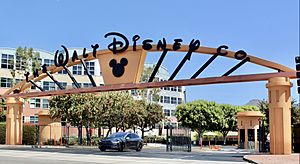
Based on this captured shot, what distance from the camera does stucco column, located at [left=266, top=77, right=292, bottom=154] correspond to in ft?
83.5

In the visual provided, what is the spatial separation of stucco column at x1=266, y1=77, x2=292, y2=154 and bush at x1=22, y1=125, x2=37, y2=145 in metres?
24.3

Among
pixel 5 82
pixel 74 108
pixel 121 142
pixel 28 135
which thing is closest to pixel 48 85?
pixel 5 82

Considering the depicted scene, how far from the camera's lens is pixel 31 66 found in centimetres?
6203

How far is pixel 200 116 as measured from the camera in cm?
6325

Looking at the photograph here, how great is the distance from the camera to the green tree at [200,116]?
63344mm

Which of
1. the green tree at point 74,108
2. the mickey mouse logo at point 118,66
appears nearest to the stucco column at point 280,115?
the mickey mouse logo at point 118,66

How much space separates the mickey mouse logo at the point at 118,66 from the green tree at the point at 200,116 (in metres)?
33.5

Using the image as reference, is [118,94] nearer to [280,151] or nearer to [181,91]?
[280,151]

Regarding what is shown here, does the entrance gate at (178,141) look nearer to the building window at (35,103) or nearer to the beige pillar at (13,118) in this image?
the beige pillar at (13,118)

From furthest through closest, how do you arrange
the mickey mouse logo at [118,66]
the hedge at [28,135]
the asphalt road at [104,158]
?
the hedge at [28,135] < the mickey mouse logo at [118,66] < the asphalt road at [104,158]

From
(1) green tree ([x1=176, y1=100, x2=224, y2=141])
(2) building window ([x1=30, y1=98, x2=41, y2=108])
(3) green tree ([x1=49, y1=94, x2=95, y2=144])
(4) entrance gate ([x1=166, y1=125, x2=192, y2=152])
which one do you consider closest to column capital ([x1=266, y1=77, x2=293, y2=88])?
(4) entrance gate ([x1=166, y1=125, x2=192, y2=152])

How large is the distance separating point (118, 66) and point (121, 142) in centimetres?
568

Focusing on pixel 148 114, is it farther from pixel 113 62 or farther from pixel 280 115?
pixel 280 115

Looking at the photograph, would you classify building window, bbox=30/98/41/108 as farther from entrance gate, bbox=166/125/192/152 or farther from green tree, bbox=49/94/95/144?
entrance gate, bbox=166/125/192/152
